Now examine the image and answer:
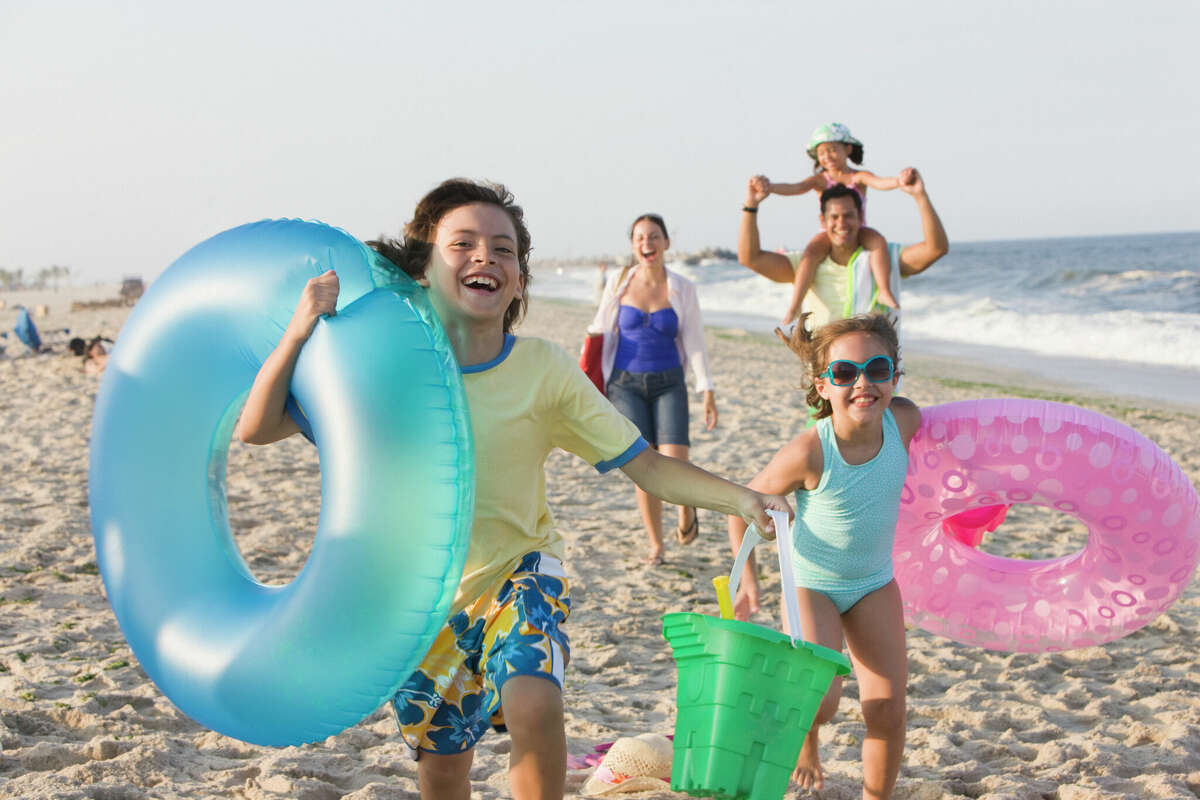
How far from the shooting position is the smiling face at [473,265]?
231cm

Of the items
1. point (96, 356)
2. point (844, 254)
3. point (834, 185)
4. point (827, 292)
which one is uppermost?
point (834, 185)

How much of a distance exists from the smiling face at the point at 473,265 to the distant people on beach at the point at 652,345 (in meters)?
3.08

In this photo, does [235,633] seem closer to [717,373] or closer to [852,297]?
[852,297]

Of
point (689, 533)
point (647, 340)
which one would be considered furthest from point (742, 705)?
point (689, 533)

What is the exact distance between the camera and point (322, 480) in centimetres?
215

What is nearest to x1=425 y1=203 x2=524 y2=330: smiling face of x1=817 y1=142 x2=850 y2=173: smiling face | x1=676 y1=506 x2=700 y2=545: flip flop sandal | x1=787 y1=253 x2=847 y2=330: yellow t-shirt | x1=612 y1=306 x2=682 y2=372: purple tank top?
x1=787 y1=253 x2=847 y2=330: yellow t-shirt

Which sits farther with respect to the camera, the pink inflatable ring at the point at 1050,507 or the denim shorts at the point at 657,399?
the denim shorts at the point at 657,399

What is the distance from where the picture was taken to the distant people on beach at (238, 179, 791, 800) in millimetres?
2125

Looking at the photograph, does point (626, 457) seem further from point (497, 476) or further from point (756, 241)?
point (756, 241)

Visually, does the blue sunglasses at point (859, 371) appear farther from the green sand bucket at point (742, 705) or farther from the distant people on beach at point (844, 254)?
the distant people on beach at point (844, 254)

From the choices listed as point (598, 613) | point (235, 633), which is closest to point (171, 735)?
point (235, 633)

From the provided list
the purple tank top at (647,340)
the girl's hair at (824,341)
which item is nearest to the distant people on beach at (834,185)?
the purple tank top at (647,340)

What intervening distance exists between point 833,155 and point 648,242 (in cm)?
107

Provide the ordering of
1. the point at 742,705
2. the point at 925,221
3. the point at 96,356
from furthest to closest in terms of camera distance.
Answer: the point at 96,356 → the point at 925,221 → the point at 742,705
